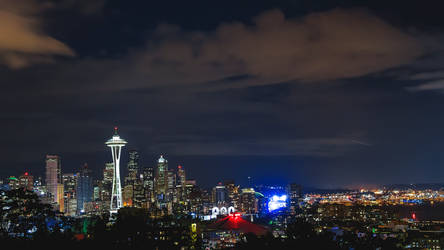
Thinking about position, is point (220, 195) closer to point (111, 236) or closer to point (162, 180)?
point (162, 180)

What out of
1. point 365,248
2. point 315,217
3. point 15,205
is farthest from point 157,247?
point 315,217

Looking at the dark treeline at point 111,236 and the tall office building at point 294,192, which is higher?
the tall office building at point 294,192

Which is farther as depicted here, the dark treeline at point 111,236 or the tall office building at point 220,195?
the tall office building at point 220,195

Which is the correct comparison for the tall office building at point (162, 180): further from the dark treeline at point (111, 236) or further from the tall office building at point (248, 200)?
the dark treeline at point (111, 236)

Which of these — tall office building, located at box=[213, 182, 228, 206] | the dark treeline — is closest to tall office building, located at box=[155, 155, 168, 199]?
tall office building, located at box=[213, 182, 228, 206]

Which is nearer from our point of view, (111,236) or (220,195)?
(111,236)

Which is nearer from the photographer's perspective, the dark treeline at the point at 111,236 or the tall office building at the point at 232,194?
the dark treeline at the point at 111,236

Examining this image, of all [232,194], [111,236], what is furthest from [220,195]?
[111,236]

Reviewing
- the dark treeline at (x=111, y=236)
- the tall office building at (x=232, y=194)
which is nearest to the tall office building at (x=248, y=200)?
the tall office building at (x=232, y=194)

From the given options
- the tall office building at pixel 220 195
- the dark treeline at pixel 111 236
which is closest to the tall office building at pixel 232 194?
the tall office building at pixel 220 195

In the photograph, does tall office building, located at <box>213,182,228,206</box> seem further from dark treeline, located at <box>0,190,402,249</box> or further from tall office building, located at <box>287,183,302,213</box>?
dark treeline, located at <box>0,190,402,249</box>

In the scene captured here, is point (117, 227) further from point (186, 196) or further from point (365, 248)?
point (186, 196)

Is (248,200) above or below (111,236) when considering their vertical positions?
above

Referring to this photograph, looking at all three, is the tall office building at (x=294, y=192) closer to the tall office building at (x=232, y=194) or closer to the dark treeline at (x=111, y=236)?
the tall office building at (x=232, y=194)
